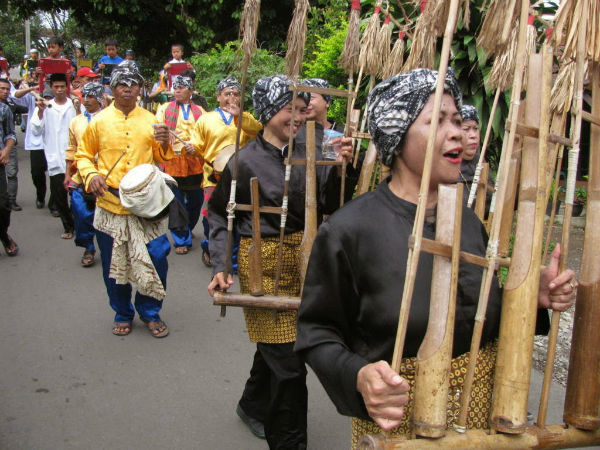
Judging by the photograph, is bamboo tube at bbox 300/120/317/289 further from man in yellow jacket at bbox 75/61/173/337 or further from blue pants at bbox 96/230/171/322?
blue pants at bbox 96/230/171/322

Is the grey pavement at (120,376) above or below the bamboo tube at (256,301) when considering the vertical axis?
below

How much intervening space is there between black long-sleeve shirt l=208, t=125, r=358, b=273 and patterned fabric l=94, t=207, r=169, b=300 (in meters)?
1.52

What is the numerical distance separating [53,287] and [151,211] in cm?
214

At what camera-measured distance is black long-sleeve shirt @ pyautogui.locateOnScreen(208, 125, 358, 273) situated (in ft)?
10.6

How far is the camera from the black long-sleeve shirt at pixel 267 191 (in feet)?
10.6

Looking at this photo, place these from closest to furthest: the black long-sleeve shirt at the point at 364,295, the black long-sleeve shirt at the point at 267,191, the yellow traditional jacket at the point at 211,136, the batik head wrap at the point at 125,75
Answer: the black long-sleeve shirt at the point at 364,295 → the black long-sleeve shirt at the point at 267,191 → the batik head wrap at the point at 125,75 → the yellow traditional jacket at the point at 211,136

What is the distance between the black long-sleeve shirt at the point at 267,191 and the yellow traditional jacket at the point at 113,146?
1569 mm

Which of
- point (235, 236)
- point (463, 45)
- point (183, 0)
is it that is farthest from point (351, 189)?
point (183, 0)

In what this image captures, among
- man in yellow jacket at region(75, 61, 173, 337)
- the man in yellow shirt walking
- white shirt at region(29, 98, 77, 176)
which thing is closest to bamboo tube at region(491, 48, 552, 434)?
man in yellow jacket at region(75, 61, 173, 337)

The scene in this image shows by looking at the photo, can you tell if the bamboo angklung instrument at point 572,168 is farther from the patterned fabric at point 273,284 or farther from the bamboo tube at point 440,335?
the patterned fabric at point 273,284

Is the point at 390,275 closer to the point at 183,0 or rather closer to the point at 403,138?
the point at 403,138

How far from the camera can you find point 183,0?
15547mm

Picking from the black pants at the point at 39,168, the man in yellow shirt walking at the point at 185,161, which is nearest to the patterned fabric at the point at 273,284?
the man in yellow shirt walking at the point at 185,161

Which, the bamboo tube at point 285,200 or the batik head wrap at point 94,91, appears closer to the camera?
the bamboo tube at point 285,200
